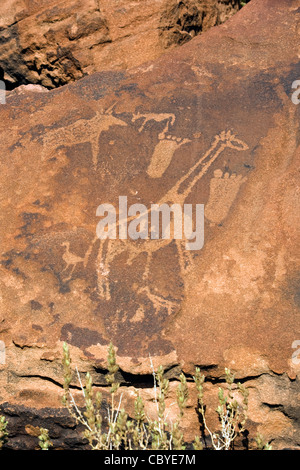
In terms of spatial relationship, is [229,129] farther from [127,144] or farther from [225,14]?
[225,14]

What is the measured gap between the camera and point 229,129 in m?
2.93

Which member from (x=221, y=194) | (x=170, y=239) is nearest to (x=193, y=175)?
(x=221, y=194)

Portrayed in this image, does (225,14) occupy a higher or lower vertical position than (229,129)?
higher

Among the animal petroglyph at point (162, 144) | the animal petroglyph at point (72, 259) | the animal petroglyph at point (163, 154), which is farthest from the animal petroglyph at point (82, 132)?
the animal petroglyph at point (72, 259)

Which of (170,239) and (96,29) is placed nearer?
(170,239)

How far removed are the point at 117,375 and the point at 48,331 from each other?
37 centimetres

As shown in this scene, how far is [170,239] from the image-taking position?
8.77 feet

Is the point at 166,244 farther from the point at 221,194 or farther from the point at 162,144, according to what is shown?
the point at 162,144

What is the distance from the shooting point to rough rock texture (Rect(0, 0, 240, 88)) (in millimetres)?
3576

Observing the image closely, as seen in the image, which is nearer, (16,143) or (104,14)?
(16,143)

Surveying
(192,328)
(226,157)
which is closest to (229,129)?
(226,157)

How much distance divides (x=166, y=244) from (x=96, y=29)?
171 centimetres

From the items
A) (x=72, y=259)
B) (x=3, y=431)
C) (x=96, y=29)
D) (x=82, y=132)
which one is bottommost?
(x=3, y=431)

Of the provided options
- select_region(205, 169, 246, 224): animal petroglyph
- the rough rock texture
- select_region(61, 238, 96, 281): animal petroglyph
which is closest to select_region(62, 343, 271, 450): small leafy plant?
select_region(61, 238, 96, 281): animal petroglyph
